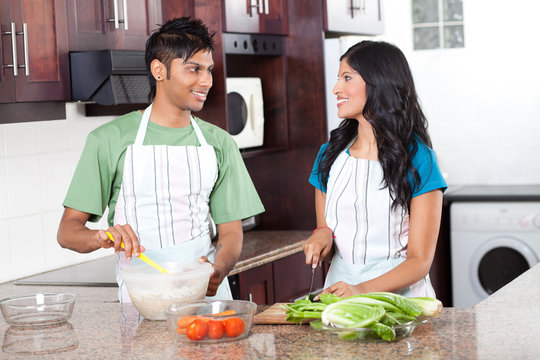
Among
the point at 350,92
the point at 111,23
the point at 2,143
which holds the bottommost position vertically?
the point at 2,143

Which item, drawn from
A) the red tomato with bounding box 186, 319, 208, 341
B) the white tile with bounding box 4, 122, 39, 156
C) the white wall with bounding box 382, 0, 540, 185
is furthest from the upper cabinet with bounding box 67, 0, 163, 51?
the white wall with bounding box 382, 0, 540, 185

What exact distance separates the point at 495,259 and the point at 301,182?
1344 mm

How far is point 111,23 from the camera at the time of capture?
9.02ft

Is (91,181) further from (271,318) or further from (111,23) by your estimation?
(111,23)

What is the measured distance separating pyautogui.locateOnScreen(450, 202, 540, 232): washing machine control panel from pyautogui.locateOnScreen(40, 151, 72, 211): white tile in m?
2.42

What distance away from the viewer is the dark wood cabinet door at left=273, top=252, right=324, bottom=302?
3376 millimetres

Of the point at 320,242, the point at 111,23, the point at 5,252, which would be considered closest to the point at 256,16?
the point at 111,23

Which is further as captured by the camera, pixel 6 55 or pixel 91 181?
pixel 6 55

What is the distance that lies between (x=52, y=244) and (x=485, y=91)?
3165 millimetres

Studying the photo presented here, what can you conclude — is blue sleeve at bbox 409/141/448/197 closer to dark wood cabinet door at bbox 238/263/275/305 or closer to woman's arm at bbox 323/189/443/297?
woman's arm at bbox 323/189/443/297

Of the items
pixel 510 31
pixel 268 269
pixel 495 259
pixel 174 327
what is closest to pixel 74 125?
pixel 268 269

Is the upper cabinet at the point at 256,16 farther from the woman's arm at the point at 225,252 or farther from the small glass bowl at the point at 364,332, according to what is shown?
the small glass bowl at the point at 364,332

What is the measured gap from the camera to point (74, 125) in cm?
309

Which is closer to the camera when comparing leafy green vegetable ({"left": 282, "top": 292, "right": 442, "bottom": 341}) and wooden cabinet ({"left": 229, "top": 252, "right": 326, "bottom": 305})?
leafy green vegetable ({"left": 282, "top": 292, "right": 442, "bottom": 341})
